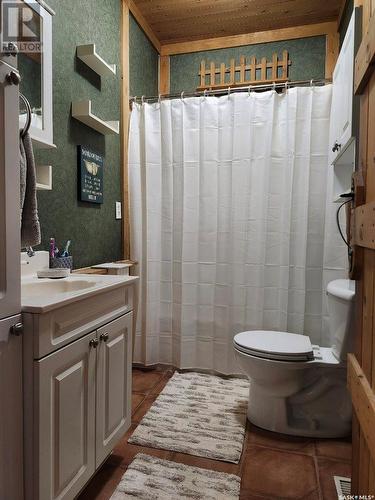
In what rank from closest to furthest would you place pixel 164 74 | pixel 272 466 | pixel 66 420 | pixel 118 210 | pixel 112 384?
pixel 66 420 → pixel 112 384 → pixel 272 466 → pixel 118 210 → pixel 164 74

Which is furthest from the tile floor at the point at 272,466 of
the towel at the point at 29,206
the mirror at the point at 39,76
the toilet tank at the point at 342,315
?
the mirror at the point at 39,76

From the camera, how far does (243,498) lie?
1345 millimetres

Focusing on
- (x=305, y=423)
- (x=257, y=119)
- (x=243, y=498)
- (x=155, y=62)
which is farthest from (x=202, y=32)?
(x=243, y=498)

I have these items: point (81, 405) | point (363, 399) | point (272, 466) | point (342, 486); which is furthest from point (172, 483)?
point (363, 399)

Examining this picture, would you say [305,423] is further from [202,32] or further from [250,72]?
[202,32]

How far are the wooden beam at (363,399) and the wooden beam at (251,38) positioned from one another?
2.65 metres

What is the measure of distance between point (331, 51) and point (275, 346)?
7.70 feet

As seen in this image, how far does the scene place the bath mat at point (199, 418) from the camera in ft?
5.45

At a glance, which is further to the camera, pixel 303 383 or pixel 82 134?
pixel 82 134

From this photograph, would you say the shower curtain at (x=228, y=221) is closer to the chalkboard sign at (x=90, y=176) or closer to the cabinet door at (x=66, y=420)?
the chalkboard sign at (x=90, y=176)

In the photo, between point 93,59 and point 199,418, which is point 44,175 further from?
point 199,418

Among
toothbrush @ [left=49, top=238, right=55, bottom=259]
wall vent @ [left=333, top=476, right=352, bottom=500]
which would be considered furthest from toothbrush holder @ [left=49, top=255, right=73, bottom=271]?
wall vent @ [left=333, top=476, right=352, bottom=500]

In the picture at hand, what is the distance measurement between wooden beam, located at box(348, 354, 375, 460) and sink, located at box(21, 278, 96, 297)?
3.31 ft

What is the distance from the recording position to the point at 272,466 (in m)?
1.54
